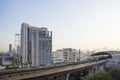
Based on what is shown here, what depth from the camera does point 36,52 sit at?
10594 centimetres

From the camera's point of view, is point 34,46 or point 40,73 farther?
point 34,46

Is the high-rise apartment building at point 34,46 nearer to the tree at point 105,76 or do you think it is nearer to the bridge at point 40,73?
the bridge at point 40,73

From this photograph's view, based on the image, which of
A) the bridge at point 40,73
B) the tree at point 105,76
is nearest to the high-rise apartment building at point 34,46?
the bridge at point 40,73

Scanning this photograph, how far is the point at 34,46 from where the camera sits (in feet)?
355

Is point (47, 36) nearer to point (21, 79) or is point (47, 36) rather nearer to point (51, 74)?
point (51, 74)

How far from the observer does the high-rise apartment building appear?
4203 inches

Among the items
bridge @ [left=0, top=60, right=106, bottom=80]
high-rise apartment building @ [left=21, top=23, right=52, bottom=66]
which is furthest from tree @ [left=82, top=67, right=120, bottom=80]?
high-rise apartment building @ [left=21, top=23, right=52, bottom=66]

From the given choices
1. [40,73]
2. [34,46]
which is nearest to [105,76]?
[40,73]

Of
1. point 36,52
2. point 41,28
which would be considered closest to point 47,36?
point 41,28

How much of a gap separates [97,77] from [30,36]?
75.6 metres

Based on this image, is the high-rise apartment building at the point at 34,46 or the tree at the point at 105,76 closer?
the tree at the point at 105,76

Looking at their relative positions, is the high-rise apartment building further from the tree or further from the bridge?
the tree

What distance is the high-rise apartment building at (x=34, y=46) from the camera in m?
107

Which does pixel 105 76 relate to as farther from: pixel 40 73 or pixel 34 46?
pixel 34 46
